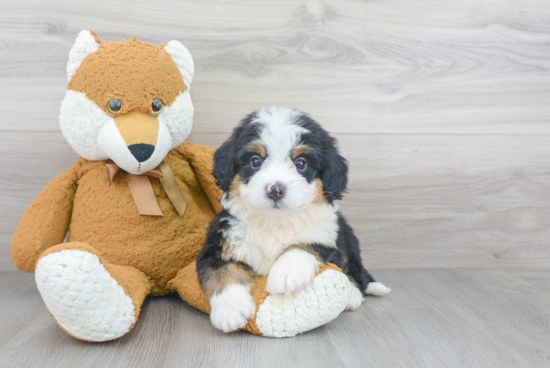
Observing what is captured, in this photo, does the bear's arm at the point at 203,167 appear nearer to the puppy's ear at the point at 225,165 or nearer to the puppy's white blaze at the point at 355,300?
the puppy's ear at the point at 225,165

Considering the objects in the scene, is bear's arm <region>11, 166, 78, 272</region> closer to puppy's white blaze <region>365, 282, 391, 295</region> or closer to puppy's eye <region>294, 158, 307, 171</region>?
puppy's eye <region>294, 158, 307, 171</region>

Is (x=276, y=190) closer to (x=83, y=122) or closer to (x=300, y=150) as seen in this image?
(x=300, y=150)

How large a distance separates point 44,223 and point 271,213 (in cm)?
87

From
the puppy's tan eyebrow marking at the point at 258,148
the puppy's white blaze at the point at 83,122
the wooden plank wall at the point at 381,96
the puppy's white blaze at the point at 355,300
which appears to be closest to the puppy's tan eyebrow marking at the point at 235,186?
the puppy's tan eyebrow marking at the point at 258,148

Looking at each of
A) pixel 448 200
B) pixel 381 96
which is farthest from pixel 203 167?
pixel 448 200

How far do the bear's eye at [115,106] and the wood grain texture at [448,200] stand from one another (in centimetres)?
66

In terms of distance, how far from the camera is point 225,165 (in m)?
1.47

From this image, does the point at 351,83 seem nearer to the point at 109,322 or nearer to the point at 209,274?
the point at 209,274

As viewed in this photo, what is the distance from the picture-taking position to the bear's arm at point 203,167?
1812 mm

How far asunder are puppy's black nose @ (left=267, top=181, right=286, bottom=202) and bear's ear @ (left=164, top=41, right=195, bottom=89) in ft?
2.23

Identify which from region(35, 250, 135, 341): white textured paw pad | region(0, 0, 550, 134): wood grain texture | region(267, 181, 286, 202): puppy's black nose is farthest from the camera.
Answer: region(0, 0, 550, 134): wood grain texture

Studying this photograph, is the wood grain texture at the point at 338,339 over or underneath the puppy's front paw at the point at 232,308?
underneath

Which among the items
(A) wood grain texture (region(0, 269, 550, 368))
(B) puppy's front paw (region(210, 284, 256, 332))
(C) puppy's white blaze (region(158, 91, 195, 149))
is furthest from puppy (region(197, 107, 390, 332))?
(C) puppy's white blaze (region(158, 91, 195, 149))

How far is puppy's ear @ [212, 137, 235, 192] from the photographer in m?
1.46
